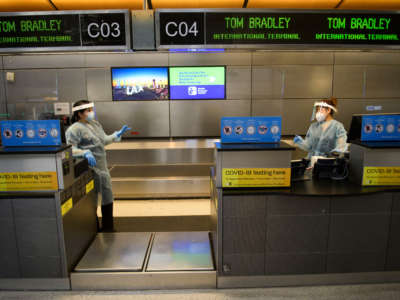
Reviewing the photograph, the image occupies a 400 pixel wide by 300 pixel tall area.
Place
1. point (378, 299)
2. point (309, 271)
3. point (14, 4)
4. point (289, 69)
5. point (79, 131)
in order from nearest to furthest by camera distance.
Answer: point (378, 299) < point (309, 271) < point (79, 131) < point (14, 4) < point (289, 69)

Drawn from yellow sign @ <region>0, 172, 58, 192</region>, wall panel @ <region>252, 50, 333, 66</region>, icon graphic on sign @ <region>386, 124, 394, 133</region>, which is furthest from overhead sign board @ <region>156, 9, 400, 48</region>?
wall panel @ <region>252, 50, 333, 66</region>

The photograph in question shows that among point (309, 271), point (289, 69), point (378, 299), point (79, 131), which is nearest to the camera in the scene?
point (378, 299)

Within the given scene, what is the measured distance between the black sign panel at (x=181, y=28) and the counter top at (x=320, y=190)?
134 cm

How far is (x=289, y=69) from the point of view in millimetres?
5449

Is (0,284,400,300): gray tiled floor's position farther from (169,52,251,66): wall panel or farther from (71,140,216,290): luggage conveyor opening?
(169,52,251,66): wall panel

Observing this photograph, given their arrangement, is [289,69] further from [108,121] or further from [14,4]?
[14,4]

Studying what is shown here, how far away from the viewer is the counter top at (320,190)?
2.23 metres

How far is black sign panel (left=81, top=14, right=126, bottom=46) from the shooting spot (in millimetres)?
2469

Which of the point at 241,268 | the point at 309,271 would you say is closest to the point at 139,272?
the point at 241,268

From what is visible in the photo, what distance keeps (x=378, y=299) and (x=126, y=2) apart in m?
4.03

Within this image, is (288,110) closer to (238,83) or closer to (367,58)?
(238,83)

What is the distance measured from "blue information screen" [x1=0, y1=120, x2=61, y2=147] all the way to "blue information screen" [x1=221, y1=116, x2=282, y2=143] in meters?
1.46

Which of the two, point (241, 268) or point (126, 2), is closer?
point (241, 268)

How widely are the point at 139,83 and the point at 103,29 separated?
2.95 metres
